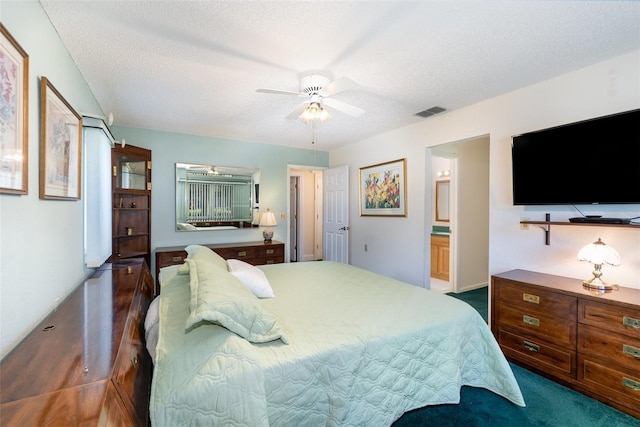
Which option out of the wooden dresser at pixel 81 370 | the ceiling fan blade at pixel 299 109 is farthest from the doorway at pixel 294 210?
the wooden dresser at pixel 81 370

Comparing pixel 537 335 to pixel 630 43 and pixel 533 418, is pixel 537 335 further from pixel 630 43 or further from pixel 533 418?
pixel 630 43

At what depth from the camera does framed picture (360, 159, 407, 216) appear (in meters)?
4.00

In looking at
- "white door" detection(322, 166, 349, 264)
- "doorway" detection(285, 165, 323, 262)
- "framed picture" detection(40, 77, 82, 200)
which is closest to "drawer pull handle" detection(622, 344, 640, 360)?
"framed picture" detection(40, 77, 82, 200)

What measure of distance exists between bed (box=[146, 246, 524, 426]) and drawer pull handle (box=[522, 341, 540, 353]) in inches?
25.8

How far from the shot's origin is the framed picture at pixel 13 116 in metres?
1.04

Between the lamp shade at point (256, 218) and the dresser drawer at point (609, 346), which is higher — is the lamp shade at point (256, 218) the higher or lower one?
the higher one

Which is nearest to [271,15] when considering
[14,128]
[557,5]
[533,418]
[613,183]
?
[14,128]

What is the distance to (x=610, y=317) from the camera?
1879 mm

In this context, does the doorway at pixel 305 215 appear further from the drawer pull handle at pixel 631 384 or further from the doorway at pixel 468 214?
the drawer pull handle at pixel 631 384

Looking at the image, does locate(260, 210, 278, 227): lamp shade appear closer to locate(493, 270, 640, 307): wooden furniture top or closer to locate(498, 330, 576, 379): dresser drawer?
locate(493, 270, 640, 307): wooden furniture top

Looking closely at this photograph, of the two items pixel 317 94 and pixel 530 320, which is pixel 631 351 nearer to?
pixel 530 320

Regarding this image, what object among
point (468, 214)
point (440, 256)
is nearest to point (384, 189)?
point (468, 214)

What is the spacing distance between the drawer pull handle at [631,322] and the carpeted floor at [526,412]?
565 millimetres

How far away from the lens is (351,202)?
5051 mm
